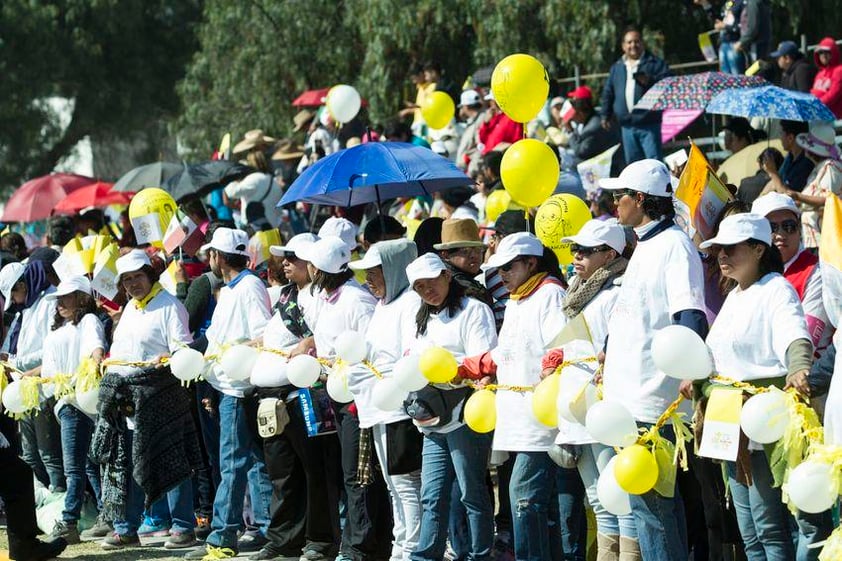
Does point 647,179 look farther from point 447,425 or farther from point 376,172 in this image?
point 376,172

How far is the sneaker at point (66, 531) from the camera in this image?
10.9 metres

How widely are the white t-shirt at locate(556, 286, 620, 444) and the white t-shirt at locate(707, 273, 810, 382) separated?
0.92 m

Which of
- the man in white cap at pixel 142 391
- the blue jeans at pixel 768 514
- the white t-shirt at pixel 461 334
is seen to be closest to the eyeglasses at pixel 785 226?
the blue jeans at pixel 768 514

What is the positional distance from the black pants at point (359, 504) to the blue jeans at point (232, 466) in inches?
40.0

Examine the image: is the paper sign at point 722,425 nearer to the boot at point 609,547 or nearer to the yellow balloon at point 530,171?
the boot at point 609,547

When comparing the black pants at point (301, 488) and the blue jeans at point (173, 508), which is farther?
the blue jeans at point (173, 508)

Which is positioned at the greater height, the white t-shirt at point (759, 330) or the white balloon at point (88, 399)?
the white t-shirt at point (759, 330)

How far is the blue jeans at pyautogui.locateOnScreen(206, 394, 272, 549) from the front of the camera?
32.7ft

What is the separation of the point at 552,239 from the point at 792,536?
3020 millimetres

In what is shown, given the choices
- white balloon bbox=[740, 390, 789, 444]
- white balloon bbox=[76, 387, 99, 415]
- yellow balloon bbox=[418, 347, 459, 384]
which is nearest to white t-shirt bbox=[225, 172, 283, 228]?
white balloon bbox=[76, 387, 99, 415]

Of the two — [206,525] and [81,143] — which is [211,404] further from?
[81,143]

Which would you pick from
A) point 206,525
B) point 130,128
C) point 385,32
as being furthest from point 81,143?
point 206,525

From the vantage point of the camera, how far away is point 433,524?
8148mm

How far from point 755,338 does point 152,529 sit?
5.86m
